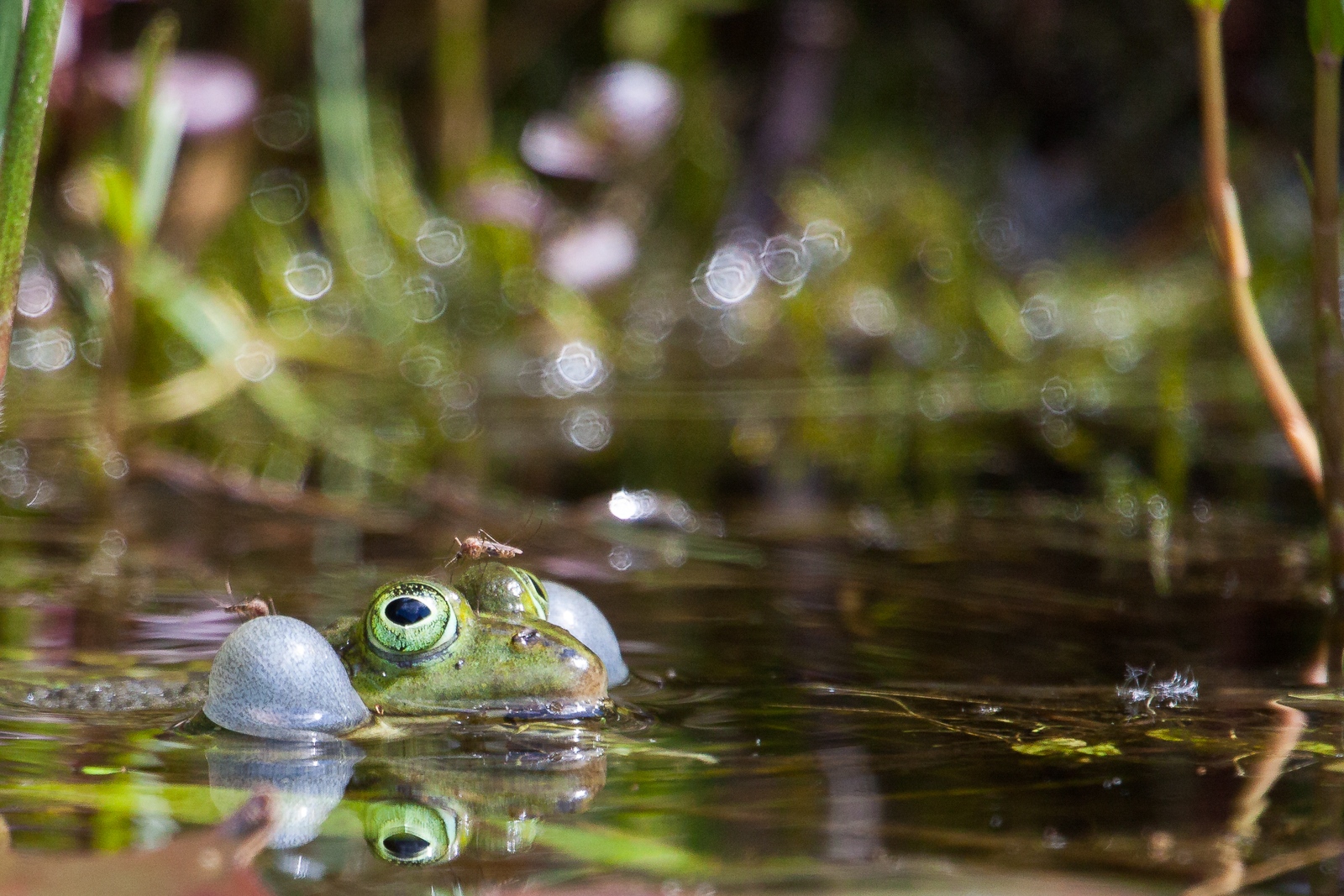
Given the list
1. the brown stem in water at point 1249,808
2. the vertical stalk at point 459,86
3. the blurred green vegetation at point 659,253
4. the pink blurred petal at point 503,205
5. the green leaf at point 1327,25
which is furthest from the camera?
the vertical stalk at point 459,86

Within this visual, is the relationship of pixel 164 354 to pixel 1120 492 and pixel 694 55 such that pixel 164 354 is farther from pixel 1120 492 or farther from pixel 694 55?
pixel 694 55

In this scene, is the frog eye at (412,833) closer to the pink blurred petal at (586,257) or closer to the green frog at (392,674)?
the green frog at (392,674)

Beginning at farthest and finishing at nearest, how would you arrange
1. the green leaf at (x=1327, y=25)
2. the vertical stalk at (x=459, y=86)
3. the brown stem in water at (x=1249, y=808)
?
the vertical stalk at (x=459, y=86) < the green leaf at (x=1327, y=25) < the brown stem in water at (x=1249, y=808)

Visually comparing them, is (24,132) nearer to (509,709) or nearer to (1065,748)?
(509,709)

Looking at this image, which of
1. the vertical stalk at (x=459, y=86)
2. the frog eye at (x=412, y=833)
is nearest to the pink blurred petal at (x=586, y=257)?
the vertical stalk at (x=459, y=86)

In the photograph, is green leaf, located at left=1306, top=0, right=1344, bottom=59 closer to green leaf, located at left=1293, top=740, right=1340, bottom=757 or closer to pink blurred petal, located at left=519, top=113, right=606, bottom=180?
green leaf, located at left=1293, top=740, right=1340, bottom=757

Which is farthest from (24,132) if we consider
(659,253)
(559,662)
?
(659,253)

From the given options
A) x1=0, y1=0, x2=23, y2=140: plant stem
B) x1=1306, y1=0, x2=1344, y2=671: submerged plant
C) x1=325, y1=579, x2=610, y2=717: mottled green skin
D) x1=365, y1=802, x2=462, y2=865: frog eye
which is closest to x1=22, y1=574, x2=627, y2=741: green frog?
x1=325, y1=579, x2=610, y2=717: mottled green skin

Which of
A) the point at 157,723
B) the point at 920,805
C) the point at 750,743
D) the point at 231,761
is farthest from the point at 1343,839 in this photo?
the point at 157,723
